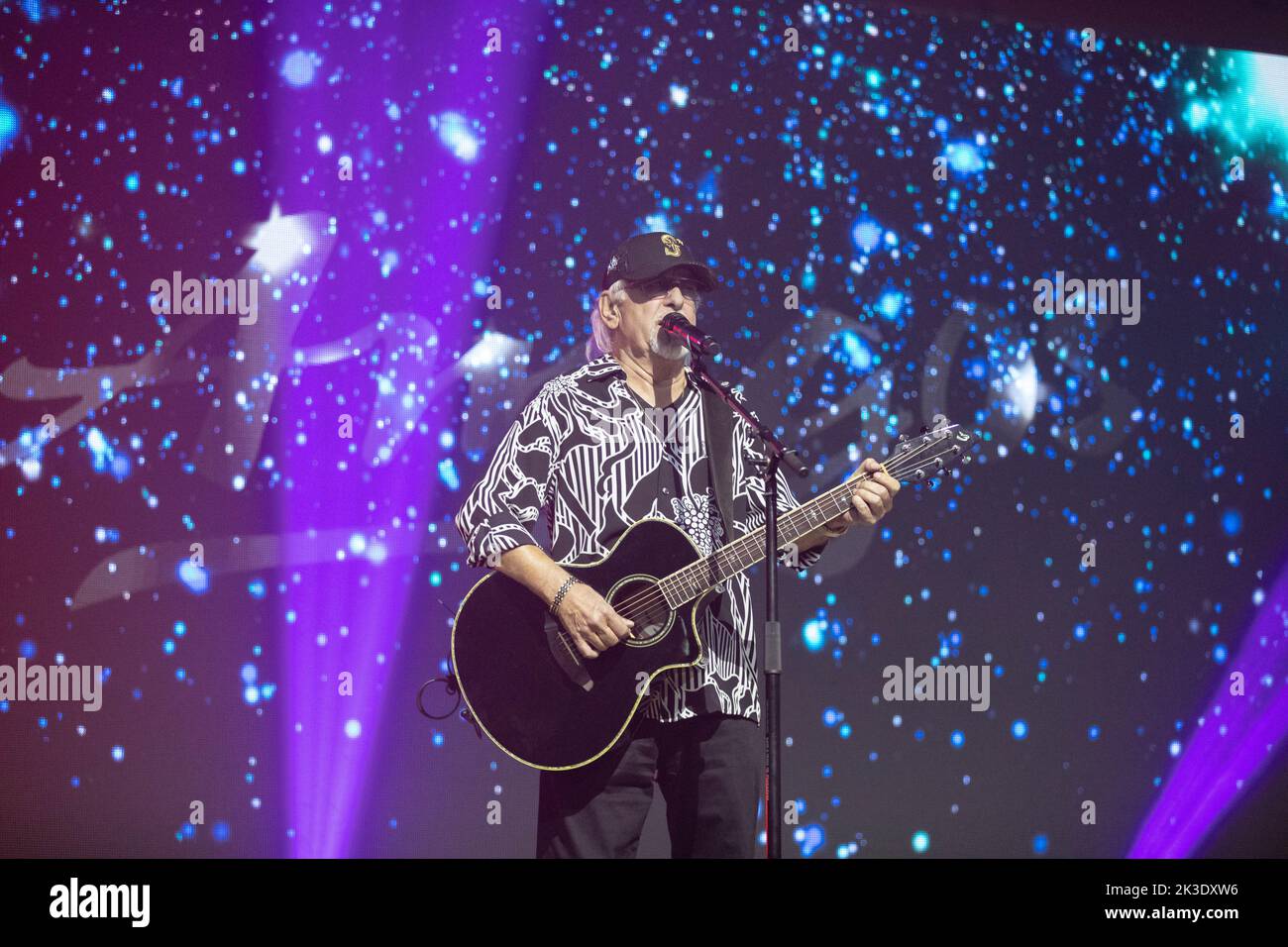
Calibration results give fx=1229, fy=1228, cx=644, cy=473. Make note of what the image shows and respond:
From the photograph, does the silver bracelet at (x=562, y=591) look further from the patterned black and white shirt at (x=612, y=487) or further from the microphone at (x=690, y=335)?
the microphone at (x=690, y=335)

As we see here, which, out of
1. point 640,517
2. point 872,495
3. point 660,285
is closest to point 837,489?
point 872,495

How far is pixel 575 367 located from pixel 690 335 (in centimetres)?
134

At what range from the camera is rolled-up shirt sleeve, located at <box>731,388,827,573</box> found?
2990 millimetres

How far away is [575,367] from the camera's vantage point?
13.4 ft

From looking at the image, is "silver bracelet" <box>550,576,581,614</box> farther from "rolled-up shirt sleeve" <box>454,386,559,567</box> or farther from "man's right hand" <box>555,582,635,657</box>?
"rolled-up shirt sleeve" <box>454,386,559,567</box>

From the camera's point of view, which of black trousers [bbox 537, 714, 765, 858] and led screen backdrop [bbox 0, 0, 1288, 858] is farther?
led screen backdrop [bbox 0, 0, 1288, 858]

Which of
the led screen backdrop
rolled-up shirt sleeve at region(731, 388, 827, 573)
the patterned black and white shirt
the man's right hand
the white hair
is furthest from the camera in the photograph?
the led screen backdrop

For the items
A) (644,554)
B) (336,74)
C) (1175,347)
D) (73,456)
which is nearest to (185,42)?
(336,74)

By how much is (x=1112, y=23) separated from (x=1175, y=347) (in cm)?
119

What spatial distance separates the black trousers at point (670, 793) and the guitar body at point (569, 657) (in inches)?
2.6

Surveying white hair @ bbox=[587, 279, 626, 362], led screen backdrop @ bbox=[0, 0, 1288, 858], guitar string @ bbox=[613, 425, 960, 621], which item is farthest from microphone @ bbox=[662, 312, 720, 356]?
led screen backdrop @ bbox=[0, 0, 1288, 858]

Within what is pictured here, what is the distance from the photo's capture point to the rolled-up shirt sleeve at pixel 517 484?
9.46 feet

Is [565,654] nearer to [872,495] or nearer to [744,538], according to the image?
[744,538]

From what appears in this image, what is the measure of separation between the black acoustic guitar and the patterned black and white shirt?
0.22ft
